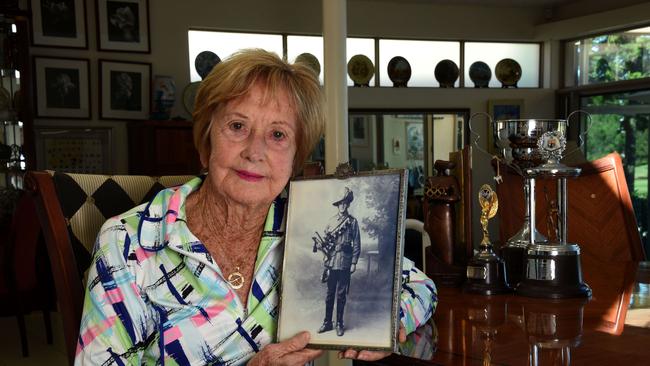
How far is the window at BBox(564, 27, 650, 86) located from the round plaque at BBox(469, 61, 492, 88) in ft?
3.22

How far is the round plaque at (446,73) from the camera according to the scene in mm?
8234

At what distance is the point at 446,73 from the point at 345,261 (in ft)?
24.3

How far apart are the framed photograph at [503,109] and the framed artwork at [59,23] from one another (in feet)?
15.4

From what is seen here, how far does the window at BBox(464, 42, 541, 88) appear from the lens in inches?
332

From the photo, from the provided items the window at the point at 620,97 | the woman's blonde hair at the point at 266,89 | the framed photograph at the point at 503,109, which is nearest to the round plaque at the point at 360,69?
the framed photograph at the point at 503,109

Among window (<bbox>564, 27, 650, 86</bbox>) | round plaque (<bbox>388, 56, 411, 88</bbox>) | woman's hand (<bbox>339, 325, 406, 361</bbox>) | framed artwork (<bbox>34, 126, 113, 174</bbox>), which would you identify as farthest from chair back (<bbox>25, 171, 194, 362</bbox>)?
window (<bbox>564, 27, 650, 86</bbox>)

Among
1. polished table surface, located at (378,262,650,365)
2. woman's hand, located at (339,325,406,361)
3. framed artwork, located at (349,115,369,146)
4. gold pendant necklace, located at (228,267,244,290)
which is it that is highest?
framed artwork, located at (349,115,369,146)

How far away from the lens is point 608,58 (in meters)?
7.92

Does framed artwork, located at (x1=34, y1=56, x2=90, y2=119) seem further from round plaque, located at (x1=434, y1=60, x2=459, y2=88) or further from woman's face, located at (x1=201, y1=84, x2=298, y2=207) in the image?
woman's face, located at (x1=201, y1=84, x2=298, y2=207)

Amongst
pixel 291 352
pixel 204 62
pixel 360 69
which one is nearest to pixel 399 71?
pixel 360 69

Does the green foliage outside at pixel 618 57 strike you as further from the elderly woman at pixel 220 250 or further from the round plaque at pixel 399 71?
the elderly woman at pixel 220 250

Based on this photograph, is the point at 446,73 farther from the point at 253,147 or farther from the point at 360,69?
the point at 253,147

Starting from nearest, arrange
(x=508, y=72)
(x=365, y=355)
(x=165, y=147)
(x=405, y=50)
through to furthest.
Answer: (x=365, y=355) < (x=165, y=147) < (x=405, y=50) < (x=508, y=72)

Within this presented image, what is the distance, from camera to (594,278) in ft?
6.25
